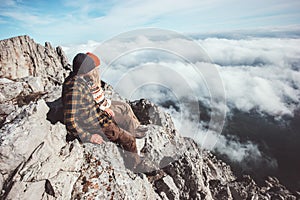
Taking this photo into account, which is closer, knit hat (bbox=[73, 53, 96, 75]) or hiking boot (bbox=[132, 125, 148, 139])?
knit hat (bbox=[73, 53, 96, 75])

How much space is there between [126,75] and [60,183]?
20.4 ft

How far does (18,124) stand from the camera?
5848 mm

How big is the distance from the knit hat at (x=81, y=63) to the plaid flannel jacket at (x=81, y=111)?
0.35m

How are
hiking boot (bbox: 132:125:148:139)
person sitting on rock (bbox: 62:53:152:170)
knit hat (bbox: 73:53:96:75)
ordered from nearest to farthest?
1. person sitting on rock (bbox: 62:53:152:170)
2. knit hat (bbox: 73:53:96:75)
3. hiking boot (bbox: 132:125:148:139)

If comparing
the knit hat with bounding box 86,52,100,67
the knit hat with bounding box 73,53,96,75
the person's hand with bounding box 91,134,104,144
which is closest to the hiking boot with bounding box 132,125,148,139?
the person's hand with bounding box 91,134,104,144

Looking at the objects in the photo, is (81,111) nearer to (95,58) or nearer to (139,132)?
(95,58)

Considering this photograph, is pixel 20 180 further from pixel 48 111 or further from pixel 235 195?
pixel 235 195

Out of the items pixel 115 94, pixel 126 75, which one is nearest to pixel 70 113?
pixel 126 75

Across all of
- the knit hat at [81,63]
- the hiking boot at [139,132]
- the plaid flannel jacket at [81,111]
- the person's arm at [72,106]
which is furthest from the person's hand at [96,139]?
the hiking boot at [139,132]

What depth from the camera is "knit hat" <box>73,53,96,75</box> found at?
6.78 m

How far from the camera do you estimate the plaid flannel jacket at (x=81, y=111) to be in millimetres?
6277

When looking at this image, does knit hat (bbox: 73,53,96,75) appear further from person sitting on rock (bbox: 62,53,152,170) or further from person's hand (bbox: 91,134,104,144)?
person's hand (bbox: 91,134,104,144)

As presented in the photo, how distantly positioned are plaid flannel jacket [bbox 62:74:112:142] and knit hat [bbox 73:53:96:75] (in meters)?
0.35

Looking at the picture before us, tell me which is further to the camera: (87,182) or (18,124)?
(87,182)
